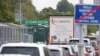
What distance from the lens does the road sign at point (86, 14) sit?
64.0 feet

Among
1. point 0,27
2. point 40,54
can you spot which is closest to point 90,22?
point 40,54

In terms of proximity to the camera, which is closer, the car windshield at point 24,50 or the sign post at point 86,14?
the car windshield at point 24,50

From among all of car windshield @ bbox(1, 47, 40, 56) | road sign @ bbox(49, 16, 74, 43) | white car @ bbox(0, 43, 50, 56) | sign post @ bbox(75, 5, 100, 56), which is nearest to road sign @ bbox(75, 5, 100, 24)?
sign post @ bbox(75, 5, 100, 56)

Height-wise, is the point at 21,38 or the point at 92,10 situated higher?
the point at 92,10

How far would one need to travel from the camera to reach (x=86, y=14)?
19453 mm

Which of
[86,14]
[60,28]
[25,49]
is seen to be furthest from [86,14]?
[60,28]

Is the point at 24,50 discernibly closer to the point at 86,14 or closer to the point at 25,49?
the point at 25,49

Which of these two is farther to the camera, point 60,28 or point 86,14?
point 60,28

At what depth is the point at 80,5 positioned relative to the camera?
1948 centimetres

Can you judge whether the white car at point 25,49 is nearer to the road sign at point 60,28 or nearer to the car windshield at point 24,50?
the car windshield at point 24,50

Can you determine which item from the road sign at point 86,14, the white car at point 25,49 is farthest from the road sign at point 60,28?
the white car at point 25,49

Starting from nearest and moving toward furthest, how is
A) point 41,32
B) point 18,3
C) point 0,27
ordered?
point 0,27
point 41,32
point 18,3

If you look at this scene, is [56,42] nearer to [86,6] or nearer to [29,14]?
[86,6]

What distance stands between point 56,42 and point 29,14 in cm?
5832
